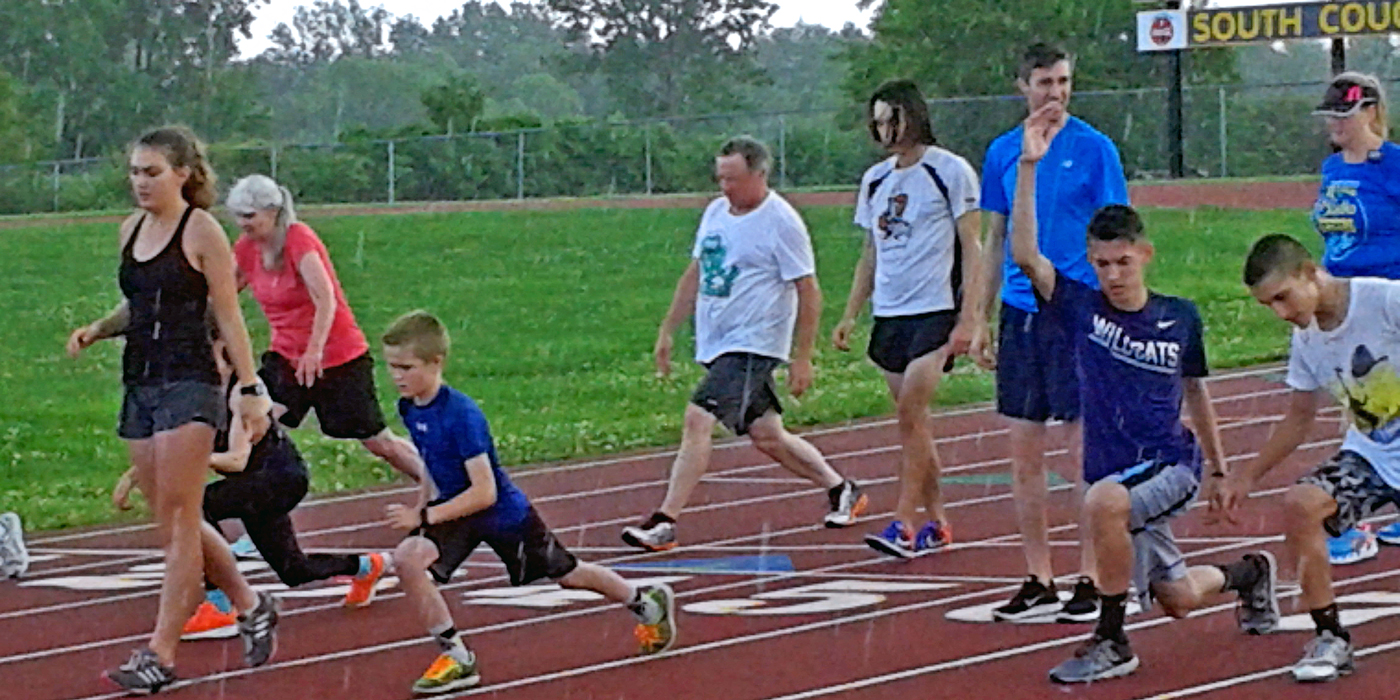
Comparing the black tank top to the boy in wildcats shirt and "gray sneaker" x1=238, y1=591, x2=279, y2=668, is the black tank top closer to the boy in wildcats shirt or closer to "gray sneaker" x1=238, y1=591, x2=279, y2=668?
"gray sneaker" x1=238, y1=591, x2=279, y2=668

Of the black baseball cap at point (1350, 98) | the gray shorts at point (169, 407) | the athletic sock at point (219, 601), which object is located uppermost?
the black baseball cap at point (1350, 98)

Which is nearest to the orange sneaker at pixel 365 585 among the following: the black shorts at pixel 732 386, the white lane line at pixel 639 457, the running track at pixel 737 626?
the running track at pixel 737 626

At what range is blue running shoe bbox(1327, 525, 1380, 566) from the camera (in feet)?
31.3

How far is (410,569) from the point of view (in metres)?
7.74

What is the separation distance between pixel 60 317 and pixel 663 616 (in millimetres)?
22002

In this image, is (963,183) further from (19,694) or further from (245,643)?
(19,694)

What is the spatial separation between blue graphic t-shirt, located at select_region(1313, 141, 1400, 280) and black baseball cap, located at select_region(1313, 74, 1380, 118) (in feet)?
0.83

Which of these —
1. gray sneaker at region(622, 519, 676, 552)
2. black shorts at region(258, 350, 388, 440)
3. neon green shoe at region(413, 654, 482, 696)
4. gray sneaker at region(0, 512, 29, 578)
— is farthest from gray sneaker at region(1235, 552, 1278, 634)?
gray sneaker at region(0, 512, 29, 578)

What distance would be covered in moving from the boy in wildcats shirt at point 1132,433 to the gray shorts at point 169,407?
2.72m

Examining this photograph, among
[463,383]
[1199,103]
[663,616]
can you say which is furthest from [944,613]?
[1199,103]

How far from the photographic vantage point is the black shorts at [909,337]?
9.89 meters

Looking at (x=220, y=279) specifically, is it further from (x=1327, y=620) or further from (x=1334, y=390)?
(x=1327, y=620)

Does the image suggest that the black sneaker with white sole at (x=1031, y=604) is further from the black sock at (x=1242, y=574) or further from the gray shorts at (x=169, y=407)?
the gray shorts at (x=169, y=407)

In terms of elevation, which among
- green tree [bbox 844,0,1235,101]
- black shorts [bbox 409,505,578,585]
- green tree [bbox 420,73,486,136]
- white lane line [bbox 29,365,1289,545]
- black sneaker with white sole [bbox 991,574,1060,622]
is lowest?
white lane line [bbox 29,365,1289,545]
